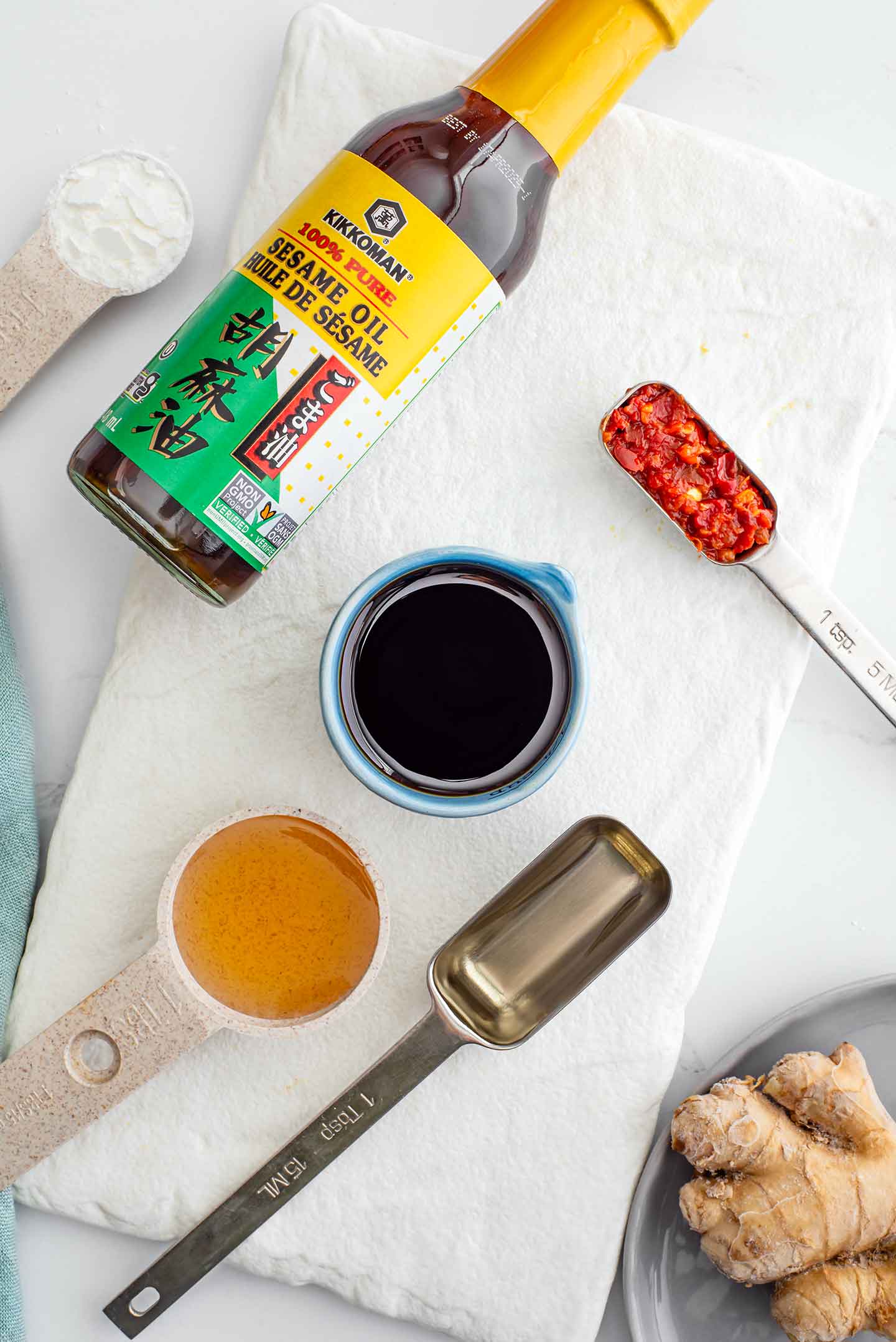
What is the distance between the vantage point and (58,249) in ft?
3.32

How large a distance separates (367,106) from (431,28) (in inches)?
5.1

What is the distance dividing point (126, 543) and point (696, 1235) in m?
0.90

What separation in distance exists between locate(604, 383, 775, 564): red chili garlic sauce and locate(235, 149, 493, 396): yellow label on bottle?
24cm

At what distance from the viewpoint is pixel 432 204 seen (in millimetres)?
820

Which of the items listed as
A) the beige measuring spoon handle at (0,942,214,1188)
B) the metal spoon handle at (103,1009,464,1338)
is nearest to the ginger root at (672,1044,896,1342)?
the metal spoon handle at (103,1009,464,1338)

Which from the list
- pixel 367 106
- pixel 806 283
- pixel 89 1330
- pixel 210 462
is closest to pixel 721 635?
pixel 806 283

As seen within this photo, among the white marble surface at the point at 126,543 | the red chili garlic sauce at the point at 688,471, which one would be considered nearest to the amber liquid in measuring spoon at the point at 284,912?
the white marble surface at the point at 126,543

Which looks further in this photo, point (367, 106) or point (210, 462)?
point (367, 106)

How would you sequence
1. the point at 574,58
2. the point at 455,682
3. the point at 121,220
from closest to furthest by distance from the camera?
1. the point at 574,58
2. the point at 455,682
3. the point at 121,220

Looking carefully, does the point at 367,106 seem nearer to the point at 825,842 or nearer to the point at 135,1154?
the point at 825,842

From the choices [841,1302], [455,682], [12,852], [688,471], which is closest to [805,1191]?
[841,1302]

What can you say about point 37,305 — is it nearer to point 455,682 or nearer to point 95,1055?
point 455,682

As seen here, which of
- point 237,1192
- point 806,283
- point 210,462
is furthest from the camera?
point 806,283

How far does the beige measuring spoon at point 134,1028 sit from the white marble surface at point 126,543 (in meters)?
0.17
